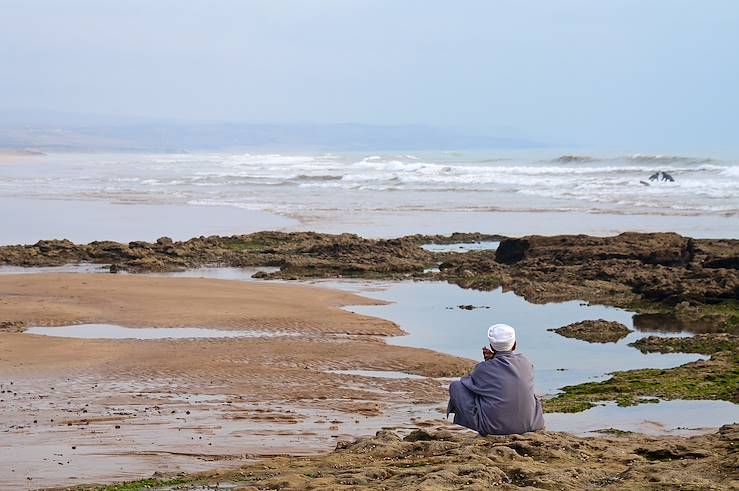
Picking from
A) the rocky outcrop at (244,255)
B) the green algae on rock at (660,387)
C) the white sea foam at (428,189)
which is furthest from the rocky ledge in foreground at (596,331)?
the white sea foam at (428,189)

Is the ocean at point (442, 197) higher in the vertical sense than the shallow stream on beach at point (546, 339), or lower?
higher

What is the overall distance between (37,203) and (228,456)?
32.4m

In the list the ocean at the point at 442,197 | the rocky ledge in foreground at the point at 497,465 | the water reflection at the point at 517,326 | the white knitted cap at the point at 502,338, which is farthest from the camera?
the ocean at the point at 442,197

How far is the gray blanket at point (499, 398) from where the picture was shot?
6.94 m

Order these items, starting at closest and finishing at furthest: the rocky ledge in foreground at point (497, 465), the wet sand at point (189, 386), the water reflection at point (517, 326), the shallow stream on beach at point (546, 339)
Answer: the rocky ledge in foreground at point (497, 465) → the wet sand at point (189, 386) → the shallow stream on beach at point (546, 339) → the water reflection at point (517, 326)

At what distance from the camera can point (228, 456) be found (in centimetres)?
788

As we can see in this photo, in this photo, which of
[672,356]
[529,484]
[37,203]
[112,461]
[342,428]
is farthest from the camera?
[37,203]

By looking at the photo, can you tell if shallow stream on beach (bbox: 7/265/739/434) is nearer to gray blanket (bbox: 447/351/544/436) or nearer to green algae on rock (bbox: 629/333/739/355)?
green algae on rock (bbox: 629/333/739/355)

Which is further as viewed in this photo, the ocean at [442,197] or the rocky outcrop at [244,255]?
the ocean at [442,197]

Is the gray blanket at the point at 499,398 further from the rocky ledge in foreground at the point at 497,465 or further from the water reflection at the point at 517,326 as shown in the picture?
the water reflection at the point at 517,326

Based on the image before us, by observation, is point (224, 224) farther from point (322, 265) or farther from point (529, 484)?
point (529, 484)

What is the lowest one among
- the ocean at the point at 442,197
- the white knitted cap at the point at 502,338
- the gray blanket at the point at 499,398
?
the gray blanket at the point at 499,398

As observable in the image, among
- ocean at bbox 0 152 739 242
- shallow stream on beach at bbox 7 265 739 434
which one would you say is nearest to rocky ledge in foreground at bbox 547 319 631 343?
shallow stream on beach at bbox 7 265 739 434

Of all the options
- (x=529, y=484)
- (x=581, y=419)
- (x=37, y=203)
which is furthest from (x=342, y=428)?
(x=37, y=203)
